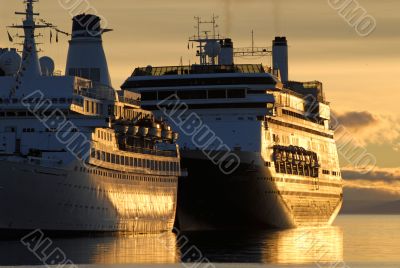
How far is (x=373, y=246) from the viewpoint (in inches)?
3622

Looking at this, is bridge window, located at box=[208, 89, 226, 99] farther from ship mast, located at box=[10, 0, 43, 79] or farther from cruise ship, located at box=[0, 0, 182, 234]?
ship mast, located at box=[10, 0, 43, 79]

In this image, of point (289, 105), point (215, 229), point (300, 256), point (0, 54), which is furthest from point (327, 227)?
point (300, 256)

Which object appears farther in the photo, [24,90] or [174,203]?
[174,203]

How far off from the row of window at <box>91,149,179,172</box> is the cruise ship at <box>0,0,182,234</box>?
0.21ft

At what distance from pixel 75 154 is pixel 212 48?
43203 millimetres

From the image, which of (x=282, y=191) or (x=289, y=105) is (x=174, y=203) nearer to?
(x=282, y=191)

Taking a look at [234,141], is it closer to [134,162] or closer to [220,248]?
[134,162]

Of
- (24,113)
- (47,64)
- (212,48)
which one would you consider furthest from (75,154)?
(212,48)

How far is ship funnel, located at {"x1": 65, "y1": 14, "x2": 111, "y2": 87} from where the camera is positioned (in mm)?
103312

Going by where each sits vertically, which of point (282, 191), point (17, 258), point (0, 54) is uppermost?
point (0, 54)

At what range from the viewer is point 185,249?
265 ft

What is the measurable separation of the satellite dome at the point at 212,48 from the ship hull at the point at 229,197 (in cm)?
1467

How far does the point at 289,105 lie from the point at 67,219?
44.6m

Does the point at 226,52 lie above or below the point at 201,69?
above
